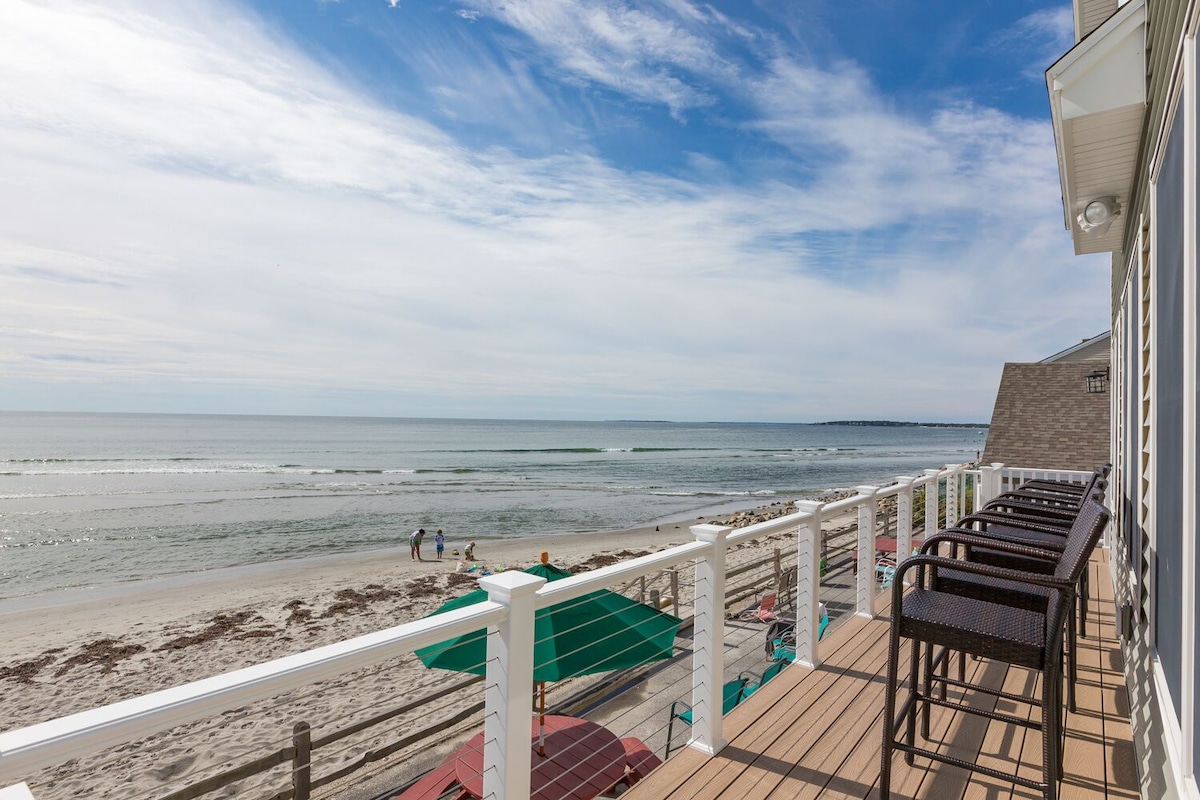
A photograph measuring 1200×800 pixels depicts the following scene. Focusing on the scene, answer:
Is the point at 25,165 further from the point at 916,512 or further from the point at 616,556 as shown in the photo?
the point at 916,512

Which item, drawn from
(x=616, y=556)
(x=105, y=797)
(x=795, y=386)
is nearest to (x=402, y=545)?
(x=616, y=556)

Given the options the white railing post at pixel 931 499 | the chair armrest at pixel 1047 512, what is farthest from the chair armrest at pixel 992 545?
the white railing post at pixel 931 499

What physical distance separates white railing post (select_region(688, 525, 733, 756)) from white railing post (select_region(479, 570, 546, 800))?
1105 mm

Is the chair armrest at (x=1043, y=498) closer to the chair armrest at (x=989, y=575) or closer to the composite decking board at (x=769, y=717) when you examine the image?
the composite decking board at (x=769, y=717)

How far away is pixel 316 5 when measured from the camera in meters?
9.20

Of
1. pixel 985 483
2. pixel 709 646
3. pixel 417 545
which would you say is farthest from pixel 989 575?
pixel 417 545

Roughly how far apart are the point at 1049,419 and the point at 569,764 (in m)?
13.4

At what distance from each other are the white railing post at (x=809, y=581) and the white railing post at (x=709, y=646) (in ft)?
3.53

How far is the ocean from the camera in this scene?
20844 millimetres

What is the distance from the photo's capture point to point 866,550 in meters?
4.79

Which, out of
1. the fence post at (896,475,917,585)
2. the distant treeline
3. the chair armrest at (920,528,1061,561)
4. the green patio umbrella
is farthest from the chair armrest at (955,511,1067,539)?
the distant treeline

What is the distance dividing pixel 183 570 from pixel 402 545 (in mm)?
6442

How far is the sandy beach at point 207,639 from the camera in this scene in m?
7.75

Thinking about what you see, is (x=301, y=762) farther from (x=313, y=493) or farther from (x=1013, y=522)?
(x=313, y=493)
